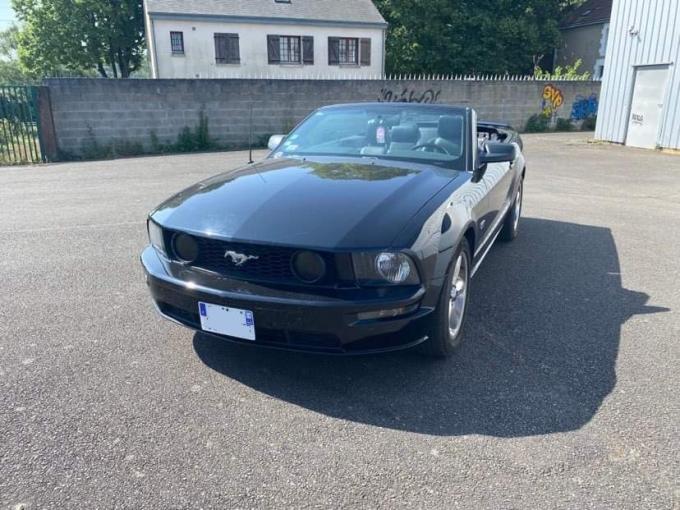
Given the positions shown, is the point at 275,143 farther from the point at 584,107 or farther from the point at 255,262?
the point at 584,107

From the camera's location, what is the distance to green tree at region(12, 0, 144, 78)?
116ft

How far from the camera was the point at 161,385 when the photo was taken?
9.38 ft

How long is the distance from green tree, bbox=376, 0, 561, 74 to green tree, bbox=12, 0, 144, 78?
1846 centimetres

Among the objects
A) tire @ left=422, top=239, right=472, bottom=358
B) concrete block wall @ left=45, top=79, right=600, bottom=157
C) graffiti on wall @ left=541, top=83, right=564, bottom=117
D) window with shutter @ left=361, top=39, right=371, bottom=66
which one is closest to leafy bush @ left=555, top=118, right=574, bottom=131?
graffiti on wall @ left=541, top=83, right=564, bottom=117

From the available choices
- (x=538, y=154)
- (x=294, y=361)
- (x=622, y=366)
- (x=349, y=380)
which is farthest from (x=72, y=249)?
(x=538, y=154)

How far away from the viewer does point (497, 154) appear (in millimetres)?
3754

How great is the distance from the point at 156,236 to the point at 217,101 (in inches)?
494

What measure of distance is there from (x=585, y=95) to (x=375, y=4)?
1745 centimetres

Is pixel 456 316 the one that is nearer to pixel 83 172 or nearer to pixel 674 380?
pixel 674 380

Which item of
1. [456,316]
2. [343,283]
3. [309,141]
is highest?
[309,141]

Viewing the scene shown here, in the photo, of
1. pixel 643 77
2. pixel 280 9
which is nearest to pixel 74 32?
pixel 280 9

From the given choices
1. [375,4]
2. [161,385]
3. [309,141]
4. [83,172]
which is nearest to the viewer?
[161,385]

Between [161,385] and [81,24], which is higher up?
[81,24]

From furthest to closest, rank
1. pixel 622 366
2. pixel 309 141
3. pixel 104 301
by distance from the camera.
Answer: pixel 309 141 < pixel 104 301 < pixel 622 366
